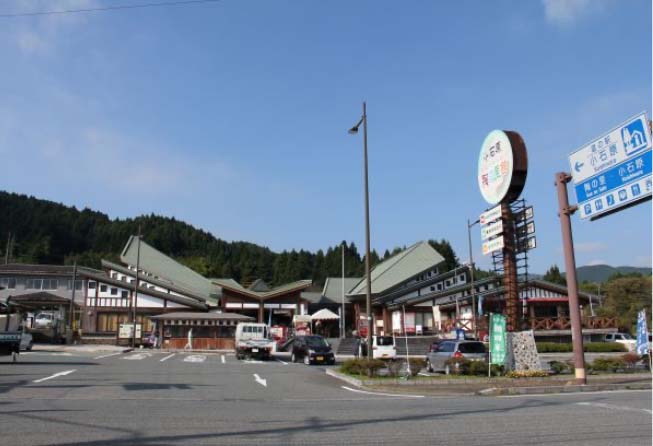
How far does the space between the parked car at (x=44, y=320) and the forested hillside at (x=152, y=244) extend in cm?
4454

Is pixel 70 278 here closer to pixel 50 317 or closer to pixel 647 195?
pixel 50 317

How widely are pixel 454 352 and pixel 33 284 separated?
47.2 meters

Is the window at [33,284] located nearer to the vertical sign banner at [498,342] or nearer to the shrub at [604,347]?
the shrub at [604,347]

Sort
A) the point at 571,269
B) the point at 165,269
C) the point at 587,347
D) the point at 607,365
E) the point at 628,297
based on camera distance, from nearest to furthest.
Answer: the point at 571,269 < the point at 607,365 < the point at 587,347 < the point at 628,297 < the point at 165,269

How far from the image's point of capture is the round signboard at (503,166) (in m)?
24.7

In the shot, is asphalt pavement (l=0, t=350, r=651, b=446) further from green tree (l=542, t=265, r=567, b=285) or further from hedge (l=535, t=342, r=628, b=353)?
green tree (l=542, t=265, r=567, b=285)

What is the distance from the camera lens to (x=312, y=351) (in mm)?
28125

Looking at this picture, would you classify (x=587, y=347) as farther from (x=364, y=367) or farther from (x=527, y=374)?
(x=364, y=367)

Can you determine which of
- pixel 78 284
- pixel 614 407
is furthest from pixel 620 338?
pixel 78 284

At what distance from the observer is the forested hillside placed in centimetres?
10631

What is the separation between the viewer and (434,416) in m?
10.3

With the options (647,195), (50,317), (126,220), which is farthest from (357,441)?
(126,220)

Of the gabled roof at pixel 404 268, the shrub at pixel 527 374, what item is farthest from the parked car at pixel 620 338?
the shrub at pixel 527 374

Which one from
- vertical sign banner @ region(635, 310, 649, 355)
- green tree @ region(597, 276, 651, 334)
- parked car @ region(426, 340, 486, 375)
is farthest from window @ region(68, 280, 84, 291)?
green tree @ region(597, 276, 651, 334)
